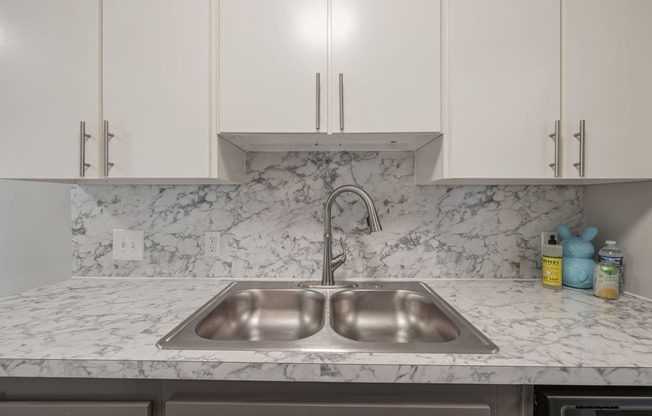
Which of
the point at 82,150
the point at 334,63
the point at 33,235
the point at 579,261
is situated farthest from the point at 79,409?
the point at 579,261

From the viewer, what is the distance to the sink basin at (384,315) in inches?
44.3

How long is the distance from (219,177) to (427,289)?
90 centimetres

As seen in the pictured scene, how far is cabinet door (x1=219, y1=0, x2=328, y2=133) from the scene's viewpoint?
0.99 meters

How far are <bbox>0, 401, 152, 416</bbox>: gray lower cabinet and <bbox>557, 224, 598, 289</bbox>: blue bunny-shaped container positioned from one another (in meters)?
1.47

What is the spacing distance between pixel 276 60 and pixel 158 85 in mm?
399

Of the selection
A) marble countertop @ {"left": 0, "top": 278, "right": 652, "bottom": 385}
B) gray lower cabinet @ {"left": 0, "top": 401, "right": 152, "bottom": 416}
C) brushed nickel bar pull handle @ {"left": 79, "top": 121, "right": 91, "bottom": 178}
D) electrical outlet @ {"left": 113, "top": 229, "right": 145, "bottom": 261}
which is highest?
brushed nickel bar pull handle @ {"left": 79, "top": 121, "right": 91, "bottom": 178}

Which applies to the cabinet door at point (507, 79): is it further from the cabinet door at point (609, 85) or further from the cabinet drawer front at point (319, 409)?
the cabinet drawer front at point (319, 409)

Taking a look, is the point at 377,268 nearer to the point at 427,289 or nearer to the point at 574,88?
the point at 427,289

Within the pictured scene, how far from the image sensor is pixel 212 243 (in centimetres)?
134

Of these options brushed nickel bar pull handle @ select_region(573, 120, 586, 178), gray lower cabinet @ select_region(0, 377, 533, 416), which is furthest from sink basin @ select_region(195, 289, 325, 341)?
brushed nickel bar pull handle @ select_region(573, 120, 586, 178)

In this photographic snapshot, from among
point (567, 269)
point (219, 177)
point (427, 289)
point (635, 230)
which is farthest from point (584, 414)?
point (219, 177)

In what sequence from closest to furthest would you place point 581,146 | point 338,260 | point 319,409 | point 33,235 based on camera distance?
point 319,409, point 581,146, point 338,260, point 33,235

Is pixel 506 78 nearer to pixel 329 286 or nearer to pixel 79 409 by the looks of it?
pixel 329 286

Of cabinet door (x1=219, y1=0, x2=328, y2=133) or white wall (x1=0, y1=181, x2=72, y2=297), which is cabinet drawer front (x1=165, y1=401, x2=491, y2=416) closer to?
cabinet door (x1=219, y1=0, x2=328, y2=133)
